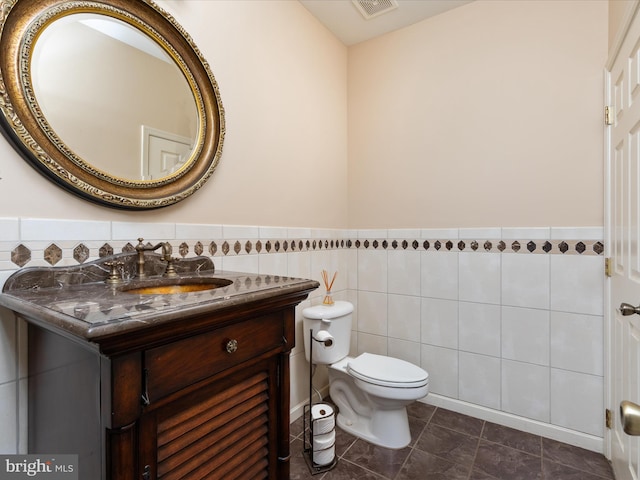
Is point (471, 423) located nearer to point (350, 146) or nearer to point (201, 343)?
point (201, 343)

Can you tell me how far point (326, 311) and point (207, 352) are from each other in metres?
1.08

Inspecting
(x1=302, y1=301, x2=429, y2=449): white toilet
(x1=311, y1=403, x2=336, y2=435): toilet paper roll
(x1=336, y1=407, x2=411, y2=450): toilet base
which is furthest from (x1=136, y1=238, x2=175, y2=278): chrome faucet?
(x1=336, y1=407, x2=411, y2=450): toilet base

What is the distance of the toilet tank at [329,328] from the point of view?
184cm

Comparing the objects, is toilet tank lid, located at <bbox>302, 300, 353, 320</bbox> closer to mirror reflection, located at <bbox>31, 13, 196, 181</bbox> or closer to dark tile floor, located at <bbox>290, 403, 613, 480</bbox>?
dark tile floor, located at <bbox>290, 403, 613, 480</bbox>

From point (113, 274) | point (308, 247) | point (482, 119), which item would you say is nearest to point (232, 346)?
Result: point (113, 274)

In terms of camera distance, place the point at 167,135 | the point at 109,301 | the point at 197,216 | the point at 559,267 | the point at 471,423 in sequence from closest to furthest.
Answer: the point at 109,301
the point at 167,135
the point at 197,216
the point at 559,267
the point at 471,423

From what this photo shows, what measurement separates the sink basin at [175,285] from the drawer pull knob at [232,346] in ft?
1.02

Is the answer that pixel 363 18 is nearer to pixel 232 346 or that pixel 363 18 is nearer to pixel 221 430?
pixel 232 346

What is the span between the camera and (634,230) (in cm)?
120

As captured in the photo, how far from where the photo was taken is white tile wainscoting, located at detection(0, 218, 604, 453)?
1.70 metres

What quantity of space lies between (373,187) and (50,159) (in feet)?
6.06

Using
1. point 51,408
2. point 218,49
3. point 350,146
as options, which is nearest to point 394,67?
point 350,146
